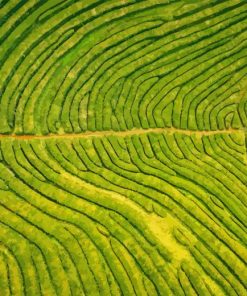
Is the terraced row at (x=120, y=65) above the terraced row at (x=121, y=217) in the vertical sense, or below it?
above

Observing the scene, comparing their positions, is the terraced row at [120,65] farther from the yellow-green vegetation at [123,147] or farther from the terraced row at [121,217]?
the terraced row at [121,217]

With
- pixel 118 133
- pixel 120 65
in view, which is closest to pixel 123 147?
pixel 118 133

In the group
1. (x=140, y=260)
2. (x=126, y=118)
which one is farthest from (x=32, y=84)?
(x=140, y=260)

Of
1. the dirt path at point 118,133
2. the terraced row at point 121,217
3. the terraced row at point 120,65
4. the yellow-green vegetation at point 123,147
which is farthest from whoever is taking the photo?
the terraced row at point 120,65

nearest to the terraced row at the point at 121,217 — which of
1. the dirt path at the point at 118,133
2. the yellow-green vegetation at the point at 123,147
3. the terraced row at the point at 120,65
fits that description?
the yellow-green vegetation at the point at 123,147

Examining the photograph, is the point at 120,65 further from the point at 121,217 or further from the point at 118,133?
the point at 121,217

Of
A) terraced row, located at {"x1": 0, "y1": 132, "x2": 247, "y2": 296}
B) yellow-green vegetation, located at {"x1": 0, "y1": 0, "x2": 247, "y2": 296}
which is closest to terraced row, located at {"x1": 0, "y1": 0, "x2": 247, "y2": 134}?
yellow-green vegetation, located at {"x1": 0, "y1": 0, "x2": 247, "y2": 296}
